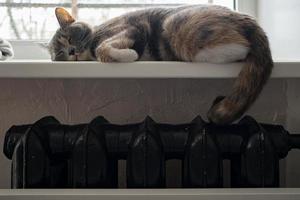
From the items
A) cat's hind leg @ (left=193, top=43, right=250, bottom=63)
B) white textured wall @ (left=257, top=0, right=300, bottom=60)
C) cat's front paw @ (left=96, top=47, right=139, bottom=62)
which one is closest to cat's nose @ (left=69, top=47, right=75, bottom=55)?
cat's front paw @ (left=96, top=47, right=139, bottom=62)

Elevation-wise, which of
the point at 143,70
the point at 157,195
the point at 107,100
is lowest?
the point at 157,195

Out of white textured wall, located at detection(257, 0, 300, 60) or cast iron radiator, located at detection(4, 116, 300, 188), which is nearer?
cast iron radiator, located at detection(4, 116, 300, 188)

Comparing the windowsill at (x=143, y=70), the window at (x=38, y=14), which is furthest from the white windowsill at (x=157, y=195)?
the window at (x=38, y=14)

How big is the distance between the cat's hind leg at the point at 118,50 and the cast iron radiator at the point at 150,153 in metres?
0.14

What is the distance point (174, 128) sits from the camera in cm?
97

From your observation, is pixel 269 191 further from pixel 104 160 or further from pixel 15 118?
pixel 15 118

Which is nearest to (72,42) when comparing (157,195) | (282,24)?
(157,195)

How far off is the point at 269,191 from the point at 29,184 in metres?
0.46

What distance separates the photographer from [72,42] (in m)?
1.00

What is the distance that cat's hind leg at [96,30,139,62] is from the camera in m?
0.89

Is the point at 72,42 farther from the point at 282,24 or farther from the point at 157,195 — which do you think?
the point at 282,24

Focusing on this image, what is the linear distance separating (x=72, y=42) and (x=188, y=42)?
26 centimetres

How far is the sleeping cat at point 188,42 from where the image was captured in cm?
86

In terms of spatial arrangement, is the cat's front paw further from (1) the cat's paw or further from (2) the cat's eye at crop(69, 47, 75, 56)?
(2) the cat's eye at crop(69, 47, 75, 56)
